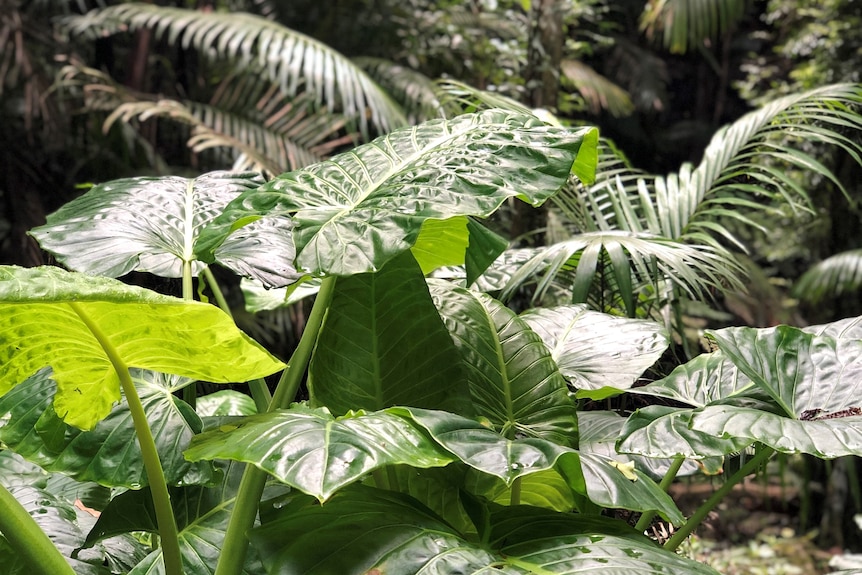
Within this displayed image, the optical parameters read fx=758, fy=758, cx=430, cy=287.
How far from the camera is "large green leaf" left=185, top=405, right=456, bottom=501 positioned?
1.93ft

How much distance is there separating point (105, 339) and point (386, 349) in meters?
0.33

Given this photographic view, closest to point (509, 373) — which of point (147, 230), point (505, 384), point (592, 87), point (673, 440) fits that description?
point (505, 384)

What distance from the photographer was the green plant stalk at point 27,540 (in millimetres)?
653

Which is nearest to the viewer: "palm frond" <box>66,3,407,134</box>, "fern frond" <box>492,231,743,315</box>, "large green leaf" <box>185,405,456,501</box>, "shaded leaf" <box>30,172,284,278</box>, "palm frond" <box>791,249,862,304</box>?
"large green leaf" <box>185,405,456,501</box>

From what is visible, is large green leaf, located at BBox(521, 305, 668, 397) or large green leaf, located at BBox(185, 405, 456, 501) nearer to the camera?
large green leaf, located at BBox(185, 405, 456, 501)

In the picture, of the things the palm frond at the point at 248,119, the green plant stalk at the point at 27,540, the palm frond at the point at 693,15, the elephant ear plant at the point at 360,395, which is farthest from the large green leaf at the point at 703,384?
the palm frond at the point at 693,15

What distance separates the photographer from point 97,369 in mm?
768

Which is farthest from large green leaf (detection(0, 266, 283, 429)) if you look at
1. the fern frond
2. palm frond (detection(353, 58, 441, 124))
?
palm frond (detection(353, 58, 441, 124))

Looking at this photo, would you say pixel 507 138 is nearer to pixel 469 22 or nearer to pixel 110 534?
pixel 110 534

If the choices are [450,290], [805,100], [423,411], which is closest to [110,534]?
[423,411]

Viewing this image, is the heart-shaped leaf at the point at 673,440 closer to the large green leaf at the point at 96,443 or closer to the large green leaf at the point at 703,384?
the large green leaf at the point at 703,384

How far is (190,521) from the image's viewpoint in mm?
905

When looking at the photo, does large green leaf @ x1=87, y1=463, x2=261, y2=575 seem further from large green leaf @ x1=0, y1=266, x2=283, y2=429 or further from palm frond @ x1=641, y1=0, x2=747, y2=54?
palm frond @ x1=641, y1=0, x2=747, y2=54

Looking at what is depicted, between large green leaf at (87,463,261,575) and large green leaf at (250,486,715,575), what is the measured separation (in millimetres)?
131
